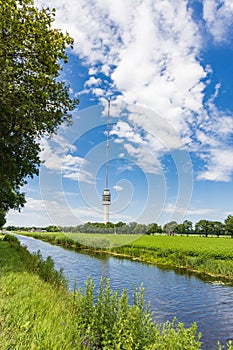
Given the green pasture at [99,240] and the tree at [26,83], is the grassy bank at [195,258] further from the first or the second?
the tree at [26,83]

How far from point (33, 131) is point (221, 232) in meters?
181

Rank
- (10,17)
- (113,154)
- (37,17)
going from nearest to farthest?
(10,17) < (37,17) < (113,154)

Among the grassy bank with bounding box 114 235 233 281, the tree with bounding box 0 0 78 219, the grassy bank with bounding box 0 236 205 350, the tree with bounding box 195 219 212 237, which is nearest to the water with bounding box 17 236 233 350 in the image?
the grassy bank with bounding box 0 236 205 350

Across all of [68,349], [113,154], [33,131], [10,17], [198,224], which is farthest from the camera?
[198,224]

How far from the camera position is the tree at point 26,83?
11484mm

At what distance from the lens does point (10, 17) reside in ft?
37.2

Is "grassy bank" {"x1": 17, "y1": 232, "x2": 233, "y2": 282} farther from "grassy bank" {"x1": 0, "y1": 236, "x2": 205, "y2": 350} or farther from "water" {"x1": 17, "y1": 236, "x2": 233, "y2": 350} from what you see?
"grassy bank" {"x1": 0, "y1": 236, "x2": 205, "y2": 350}

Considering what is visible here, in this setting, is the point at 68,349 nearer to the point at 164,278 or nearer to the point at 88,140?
the point at 164,278

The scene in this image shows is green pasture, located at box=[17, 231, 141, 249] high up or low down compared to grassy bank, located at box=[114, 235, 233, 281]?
up

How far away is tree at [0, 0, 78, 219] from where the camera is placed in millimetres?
11484

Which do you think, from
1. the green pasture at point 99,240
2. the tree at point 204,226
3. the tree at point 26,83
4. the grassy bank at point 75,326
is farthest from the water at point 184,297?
the tree at point 204,226

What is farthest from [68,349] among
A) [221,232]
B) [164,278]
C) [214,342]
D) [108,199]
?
[221,232]

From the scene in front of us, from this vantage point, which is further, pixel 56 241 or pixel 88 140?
pixel 56 241

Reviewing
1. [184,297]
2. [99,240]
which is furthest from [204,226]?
[184,297]
